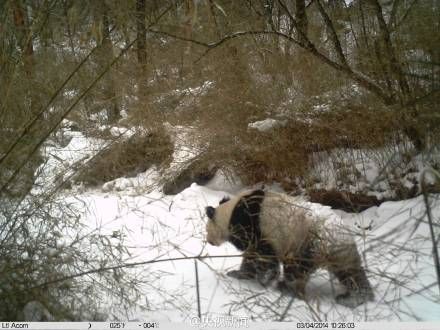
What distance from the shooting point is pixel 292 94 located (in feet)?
5.74

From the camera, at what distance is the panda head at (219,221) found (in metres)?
1.05

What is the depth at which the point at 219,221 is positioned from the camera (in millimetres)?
1149

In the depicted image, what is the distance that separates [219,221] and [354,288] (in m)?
0.43

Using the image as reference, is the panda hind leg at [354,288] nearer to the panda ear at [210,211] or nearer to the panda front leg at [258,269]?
the panda front leg at [258,269]

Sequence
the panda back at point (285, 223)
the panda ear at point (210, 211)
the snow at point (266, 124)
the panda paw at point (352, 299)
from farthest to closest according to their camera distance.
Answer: the snow at point (266, 124) → the panda ear at point (210, 211) → the panda back at point (285, 223) → the panda paw at point (352, 299)

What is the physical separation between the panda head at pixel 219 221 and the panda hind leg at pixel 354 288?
30 cm

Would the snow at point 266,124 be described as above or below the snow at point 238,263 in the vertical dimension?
above

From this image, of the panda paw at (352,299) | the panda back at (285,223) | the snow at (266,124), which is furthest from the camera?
the snow at (266,124)

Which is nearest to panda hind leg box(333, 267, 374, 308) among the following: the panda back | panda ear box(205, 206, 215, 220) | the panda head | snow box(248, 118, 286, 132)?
the panda back

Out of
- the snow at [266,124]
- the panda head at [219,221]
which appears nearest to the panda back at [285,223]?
the panda head at [219,221]

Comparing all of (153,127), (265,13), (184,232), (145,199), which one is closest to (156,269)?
(184,232)

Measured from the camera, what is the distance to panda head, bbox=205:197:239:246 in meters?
1.05

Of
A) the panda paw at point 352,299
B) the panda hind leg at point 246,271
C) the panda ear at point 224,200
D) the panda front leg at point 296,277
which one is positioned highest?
the panda ear at point 224,200

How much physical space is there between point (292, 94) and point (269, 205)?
75cm
